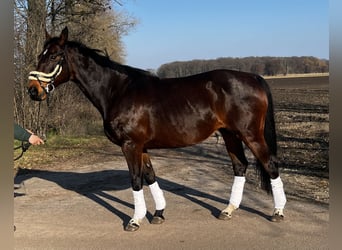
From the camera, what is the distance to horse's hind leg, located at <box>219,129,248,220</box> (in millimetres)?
5008

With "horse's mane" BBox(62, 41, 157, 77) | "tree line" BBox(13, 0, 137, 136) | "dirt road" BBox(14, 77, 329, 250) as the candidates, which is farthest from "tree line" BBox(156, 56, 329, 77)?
"horse's mane" BBox(62, 41, 157, 77)

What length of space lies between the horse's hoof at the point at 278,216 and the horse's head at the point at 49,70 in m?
3.17

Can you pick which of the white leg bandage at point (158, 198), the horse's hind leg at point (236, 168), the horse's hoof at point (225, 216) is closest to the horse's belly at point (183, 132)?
the horse's hind leg at point (236, 168)

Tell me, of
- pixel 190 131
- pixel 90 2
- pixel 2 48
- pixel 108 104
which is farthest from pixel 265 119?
pixel 90 2

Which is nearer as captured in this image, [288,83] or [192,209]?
[192,209]

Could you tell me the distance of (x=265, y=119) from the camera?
4.98 meters

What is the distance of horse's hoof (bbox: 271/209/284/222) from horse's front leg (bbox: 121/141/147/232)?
161cm

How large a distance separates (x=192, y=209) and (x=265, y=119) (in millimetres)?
1604

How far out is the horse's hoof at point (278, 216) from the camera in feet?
15.5

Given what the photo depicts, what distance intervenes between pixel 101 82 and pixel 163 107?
0.88 m

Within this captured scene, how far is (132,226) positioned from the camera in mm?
4656

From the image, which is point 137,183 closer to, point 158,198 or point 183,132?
point 158,198

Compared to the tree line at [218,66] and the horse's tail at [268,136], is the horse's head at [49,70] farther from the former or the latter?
the tree line at [218,66]

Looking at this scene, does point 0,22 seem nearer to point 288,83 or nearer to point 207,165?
point 207,165
